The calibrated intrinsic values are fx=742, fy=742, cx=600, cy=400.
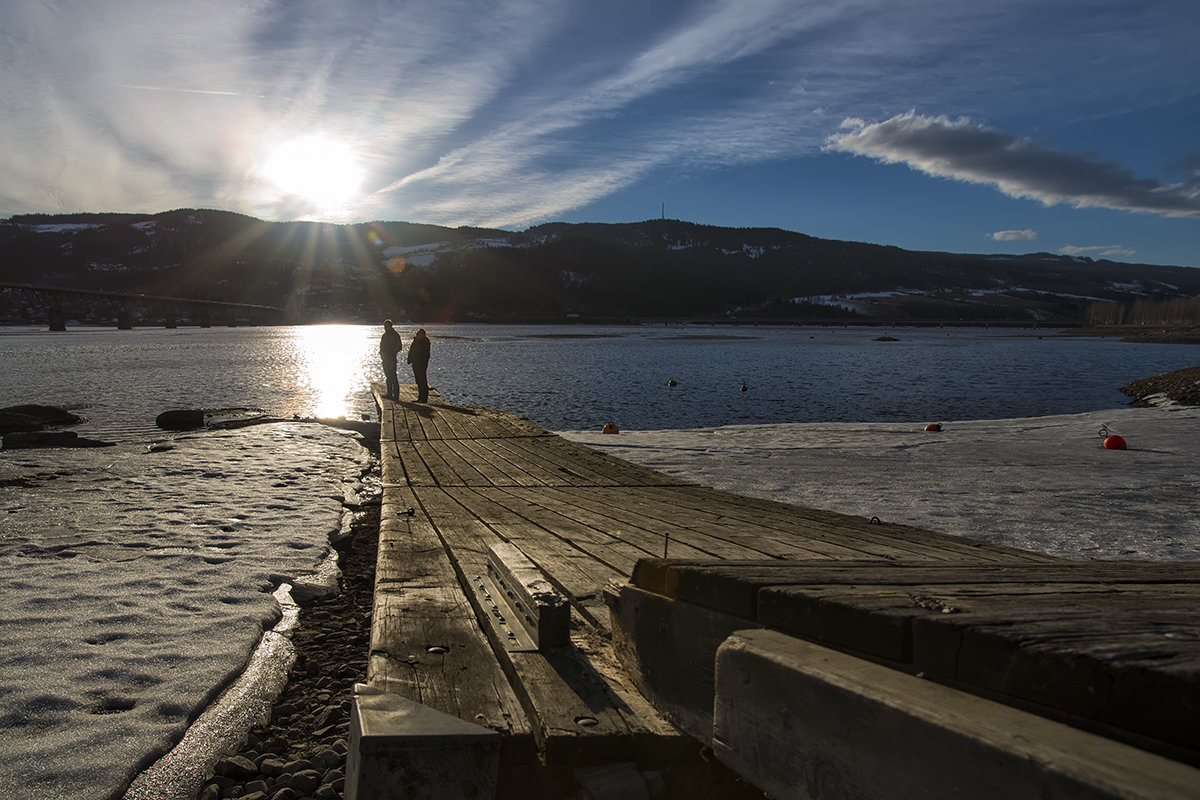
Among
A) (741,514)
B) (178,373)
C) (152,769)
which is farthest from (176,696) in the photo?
(178,373)

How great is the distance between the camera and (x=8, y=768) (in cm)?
285

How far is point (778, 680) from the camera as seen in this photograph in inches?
66.1

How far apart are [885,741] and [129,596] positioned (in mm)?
5066

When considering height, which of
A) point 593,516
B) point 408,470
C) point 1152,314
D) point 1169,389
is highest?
point 1152,314

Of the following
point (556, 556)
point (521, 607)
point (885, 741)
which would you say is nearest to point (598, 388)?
point (556, 556)

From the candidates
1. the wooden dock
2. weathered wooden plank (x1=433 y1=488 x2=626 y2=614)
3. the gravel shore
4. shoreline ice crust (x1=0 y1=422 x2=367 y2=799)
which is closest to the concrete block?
the wooden dock

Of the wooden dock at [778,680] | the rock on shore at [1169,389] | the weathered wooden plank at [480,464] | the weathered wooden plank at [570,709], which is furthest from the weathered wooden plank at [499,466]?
the rock on shore at [1169,389]

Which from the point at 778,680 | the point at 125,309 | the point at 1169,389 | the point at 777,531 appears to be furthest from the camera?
the point at 125,309

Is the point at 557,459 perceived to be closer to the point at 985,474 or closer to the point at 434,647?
the point at 985,474

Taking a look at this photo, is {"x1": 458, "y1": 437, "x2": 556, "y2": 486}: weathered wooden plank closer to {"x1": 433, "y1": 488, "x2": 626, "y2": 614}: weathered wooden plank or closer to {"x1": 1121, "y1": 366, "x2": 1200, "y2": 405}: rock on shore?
{"x1": 433, "y1": 488, "x2": 626, "y2": 614}: weathered wooden plank

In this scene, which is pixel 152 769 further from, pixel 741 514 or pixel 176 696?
pixel 741 514

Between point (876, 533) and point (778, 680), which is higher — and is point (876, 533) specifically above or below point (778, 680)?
below

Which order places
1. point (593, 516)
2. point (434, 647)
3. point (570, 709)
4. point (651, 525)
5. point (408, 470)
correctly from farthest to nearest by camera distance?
point (408, 470) → point (593, 516) → point (651, 525) → point (434, 647) → point (570, 709)

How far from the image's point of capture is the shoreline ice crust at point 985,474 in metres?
7.62
